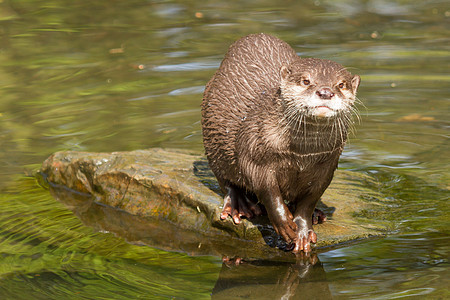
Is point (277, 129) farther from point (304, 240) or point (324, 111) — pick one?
point (304, 240)

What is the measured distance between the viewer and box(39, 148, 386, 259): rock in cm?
405

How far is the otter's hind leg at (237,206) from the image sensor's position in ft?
13.3

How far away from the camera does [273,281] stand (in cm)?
363

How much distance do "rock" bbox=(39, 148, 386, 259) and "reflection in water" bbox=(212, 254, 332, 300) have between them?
5.0 inches

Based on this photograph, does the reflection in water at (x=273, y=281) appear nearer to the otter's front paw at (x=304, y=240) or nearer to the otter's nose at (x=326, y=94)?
the otter's front paw at (x=304, y=240)

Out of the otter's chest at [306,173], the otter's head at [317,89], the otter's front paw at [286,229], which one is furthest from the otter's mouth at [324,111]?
the otter's front paw at [286,229]

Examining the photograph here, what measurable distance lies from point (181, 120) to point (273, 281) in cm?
264

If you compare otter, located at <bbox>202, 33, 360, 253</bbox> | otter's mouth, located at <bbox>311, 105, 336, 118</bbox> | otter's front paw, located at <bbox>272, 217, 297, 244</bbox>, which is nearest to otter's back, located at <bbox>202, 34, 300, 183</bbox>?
otter, located at <bbox>202, 33, 360, 253</bbox>

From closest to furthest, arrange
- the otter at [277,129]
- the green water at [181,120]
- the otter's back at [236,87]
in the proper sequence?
the otter at [277,129]
the green water at [181,120]
the otter's back at [236,87]

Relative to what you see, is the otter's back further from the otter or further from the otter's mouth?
the otter's mouth

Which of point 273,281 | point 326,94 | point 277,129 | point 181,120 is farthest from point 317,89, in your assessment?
point 181,120

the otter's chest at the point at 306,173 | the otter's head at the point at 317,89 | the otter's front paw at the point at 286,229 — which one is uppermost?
the otter's head at the point at 317,89

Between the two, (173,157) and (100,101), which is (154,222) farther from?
(100,101)

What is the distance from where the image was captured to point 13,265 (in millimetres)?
3895
